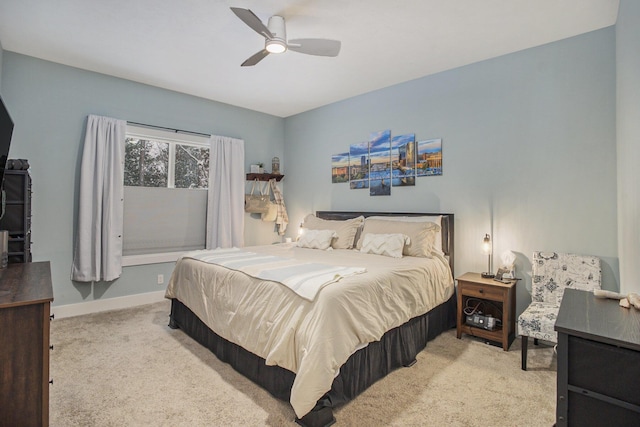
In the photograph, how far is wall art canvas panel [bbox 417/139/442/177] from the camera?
147 inches

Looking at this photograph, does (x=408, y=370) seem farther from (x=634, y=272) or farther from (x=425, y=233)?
(x=634, y=272)

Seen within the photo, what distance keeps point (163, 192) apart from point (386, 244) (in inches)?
121

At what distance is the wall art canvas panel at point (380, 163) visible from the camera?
13.8ft

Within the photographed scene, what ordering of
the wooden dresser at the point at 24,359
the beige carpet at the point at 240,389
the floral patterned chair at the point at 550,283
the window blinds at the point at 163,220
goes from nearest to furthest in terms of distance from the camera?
the wooden dresser at the point at 24,359
the beige carpet at the point at 240,389
the floral patterned chair at the point at 550,283
the window blinds at the point at 163,220

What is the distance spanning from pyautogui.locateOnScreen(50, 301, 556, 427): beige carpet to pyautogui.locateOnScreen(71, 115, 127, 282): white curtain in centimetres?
91

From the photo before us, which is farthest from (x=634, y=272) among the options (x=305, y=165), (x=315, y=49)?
(x=305, y=165)

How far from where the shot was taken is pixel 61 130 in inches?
142

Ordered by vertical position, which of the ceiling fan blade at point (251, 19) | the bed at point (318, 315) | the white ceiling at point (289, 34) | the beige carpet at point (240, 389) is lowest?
the beige carpet at point (240, 389)

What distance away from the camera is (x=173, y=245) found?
4.51 m

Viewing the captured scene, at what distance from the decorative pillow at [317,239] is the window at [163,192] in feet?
5.57

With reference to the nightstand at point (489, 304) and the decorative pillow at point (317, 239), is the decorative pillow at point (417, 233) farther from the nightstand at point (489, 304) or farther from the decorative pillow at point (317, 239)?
the decorative pillow at point (317, 239)

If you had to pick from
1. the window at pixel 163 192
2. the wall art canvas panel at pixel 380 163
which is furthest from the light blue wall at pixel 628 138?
A: the window at pixel 163 192

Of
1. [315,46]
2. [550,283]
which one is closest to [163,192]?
[315,46]

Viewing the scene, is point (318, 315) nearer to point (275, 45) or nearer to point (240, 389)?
point (240, 389)
